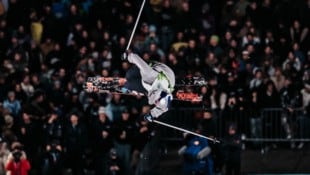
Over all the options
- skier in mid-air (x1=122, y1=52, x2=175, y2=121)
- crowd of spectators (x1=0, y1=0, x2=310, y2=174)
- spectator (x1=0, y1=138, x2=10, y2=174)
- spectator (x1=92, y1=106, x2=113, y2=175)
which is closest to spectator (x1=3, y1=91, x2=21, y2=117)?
crowd of spectators (x1=0, y1=0, x2=310, y2=174)

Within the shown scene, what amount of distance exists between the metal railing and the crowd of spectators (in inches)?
6.9

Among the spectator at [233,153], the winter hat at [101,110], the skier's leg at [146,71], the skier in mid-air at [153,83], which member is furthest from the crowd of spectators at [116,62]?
the skier's leg at [146,71]

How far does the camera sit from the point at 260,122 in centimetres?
2736

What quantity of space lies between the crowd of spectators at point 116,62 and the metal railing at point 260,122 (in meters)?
0.18

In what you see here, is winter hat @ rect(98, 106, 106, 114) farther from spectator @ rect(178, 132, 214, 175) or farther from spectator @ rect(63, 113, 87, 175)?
spectator @ rect(178, 132, 214, 175)

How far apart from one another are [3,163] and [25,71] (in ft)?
8.69

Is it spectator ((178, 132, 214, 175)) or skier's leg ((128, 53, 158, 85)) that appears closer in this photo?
skier's leg ((128, 53, 158, 85))

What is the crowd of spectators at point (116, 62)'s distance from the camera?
26797 millimetres

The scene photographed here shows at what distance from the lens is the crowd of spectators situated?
26.8 metres

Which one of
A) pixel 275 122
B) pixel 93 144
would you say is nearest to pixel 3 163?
pixel 93 144

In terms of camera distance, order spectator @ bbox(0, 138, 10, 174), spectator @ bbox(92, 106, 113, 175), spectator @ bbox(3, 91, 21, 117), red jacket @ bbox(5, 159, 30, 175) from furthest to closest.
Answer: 1. spectator @ bbox(3, 91, 21, 117)
2. spectator @ bbox(92, 106, 113, 175)
3. spectator @ bbox(0, 138, 10, 174)
4. red jacket @ bbox(5, 159, 30, 175)

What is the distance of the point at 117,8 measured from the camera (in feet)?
99.0

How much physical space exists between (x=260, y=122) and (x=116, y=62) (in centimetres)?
371

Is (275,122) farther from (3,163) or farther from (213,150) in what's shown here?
(3,163)
